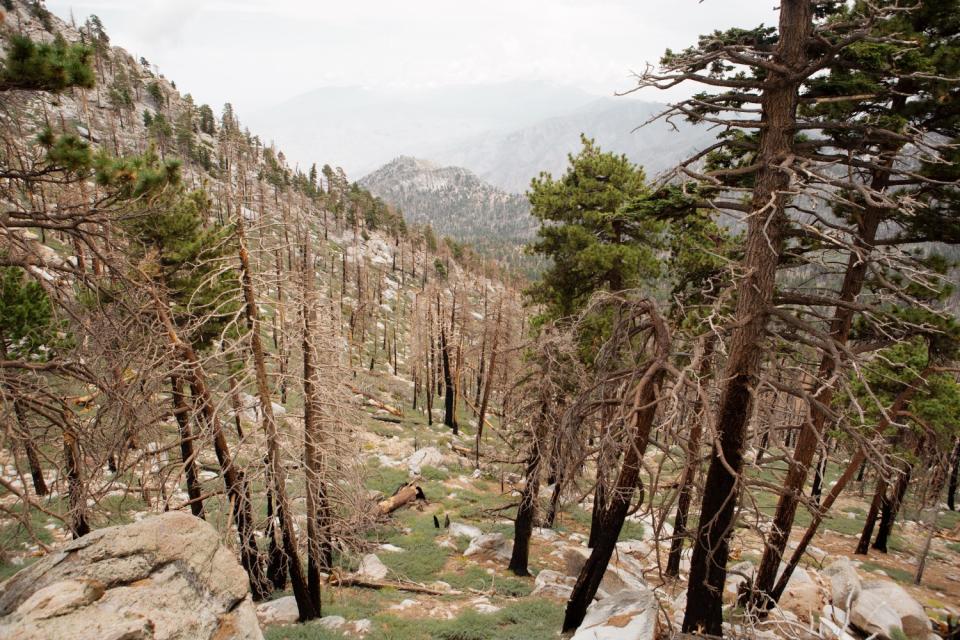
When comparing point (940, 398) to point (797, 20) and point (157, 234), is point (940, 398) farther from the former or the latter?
point (157, 234)

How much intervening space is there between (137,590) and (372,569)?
8931 mm

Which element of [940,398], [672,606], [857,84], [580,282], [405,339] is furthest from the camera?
[405,339]

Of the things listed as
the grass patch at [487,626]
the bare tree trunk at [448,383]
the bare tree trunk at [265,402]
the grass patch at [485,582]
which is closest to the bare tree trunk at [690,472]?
the grass patch at [487,626]

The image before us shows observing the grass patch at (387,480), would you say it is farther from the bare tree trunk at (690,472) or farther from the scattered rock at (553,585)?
the bare tree trunk at (690,472)

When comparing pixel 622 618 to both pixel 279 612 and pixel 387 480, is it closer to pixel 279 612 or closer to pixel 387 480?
pixel 279 612

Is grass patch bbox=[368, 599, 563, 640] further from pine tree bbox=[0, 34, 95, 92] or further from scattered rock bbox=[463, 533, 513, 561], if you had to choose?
pine tree bbox=[0, 34, 95, 92]

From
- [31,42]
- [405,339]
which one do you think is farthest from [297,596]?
[405,339]

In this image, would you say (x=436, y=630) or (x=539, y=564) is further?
(x=539, y=564)

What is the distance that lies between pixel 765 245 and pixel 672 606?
6730 mm

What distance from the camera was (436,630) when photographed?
8.89m

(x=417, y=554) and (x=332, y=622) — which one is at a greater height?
(x=332, y=622)

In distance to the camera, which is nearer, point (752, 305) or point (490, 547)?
point (752, 305)

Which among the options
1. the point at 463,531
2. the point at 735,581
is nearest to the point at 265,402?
the point at 463,531

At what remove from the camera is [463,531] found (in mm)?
16109
